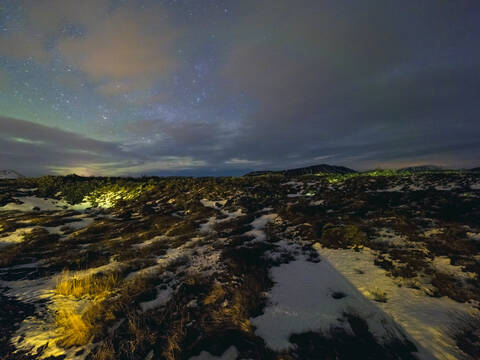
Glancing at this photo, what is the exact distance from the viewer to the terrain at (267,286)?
414 cm

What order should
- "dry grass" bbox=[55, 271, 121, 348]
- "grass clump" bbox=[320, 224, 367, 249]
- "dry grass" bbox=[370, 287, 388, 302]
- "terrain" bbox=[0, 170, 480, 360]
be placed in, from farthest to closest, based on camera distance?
"grass clump" bbox=[320, 224, 367, 249]
"dry grass" bbox=[370, 287, 388, 302]
"dry grass" bbox=[55, 271, 121, 348]
"terrain" bbox=[0, 170, 480, 360]

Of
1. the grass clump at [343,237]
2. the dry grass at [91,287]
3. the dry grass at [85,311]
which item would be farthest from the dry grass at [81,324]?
the grass clump at [343,237]

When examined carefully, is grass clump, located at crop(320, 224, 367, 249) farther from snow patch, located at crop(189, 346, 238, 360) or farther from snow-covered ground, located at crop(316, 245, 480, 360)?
snow patch, located at crop(189, 346, 238, 360)

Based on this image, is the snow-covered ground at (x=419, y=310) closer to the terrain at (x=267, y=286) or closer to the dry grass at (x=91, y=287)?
the terrain at (x=267, y=286)

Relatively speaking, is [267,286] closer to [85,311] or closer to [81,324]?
[81,324]

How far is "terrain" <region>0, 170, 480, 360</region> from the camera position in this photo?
13.6 feet

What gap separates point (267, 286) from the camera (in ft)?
20.6

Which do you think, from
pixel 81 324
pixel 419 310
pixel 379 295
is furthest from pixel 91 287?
pixel 419 310

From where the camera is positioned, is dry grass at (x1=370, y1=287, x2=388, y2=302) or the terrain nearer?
Answer: the terrain

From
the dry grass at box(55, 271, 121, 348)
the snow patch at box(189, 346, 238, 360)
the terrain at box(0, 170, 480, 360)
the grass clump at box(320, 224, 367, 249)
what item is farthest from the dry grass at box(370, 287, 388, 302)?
the dry grass at box(55, 271, 121, 348)

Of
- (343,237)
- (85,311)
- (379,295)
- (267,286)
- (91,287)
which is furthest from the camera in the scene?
(343,237)

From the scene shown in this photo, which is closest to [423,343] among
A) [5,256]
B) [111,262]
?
[111,262]

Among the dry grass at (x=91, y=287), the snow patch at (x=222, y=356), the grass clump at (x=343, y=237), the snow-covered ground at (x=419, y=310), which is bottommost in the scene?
the dry grass at (x=91, y=287)

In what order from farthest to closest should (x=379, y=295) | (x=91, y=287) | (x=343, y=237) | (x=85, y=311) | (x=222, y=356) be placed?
1. (x=343, y=237)
2. (x=91, y=287)
3. (x=85, y=311)
4. (x=379, y=295)
5. (x=222, y=356)
